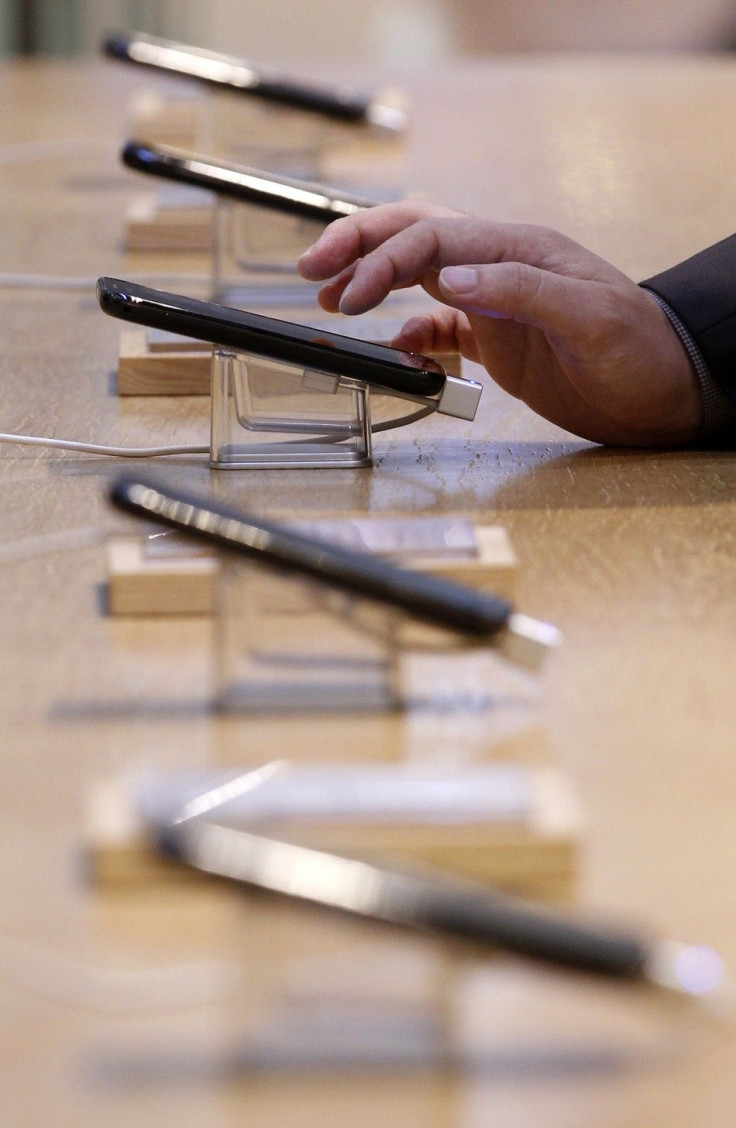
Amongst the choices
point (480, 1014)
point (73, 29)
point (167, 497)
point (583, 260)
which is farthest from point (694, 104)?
point (73, 29)

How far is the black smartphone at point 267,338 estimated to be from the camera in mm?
875

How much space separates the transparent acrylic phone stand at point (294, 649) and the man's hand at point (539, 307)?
0.31 meters

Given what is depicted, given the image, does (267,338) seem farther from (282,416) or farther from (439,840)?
(439,840)

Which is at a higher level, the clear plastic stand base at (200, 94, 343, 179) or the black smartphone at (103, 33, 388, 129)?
the black smartphone at (103, 33, 388, 129)

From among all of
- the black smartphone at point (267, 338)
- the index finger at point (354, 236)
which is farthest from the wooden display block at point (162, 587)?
the index finger at point (354, 236)

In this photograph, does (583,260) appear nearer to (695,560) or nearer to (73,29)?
(695,560)

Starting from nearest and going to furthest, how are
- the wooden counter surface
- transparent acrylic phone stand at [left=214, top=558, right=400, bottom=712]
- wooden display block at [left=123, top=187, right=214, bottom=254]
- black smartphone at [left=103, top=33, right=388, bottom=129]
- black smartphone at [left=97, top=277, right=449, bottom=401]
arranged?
the wooden counter surface < transparent acrylic phone stand at [left=214, top=558, right=400, bottom=712] < black smartphone at [left=97, top=277, right=449, bottom=401] < wooden display block at [left=123, top=187, right=214, bottom=254] < black smartphone at [left=103, top=33, right=388, bottom=129]

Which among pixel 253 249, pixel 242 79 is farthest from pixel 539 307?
pixel 242 79

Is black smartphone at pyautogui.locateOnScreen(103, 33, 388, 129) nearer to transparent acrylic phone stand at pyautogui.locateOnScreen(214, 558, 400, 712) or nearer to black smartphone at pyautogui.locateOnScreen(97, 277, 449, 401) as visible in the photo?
black smartphone at pyautogui.locateOnScreen(97, 277, 449, 401)

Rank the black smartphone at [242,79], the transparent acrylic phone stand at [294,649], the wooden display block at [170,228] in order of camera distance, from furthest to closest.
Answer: the black smartphone at [242,79] < the wooden display block at [170,228] < the transparent acrylic phone stand at [294,649]

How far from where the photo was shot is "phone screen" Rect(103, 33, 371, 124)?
72.6 inches

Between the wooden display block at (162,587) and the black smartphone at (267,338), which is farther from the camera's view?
the black smartphone at (267,338)

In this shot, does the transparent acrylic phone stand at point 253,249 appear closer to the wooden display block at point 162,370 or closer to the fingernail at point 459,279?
the wooden display block at point 162,370

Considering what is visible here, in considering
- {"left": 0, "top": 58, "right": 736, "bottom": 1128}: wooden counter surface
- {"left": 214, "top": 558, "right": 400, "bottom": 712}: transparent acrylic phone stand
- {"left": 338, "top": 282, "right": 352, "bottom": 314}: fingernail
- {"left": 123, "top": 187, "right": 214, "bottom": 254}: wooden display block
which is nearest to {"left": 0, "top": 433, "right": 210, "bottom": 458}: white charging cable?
{"left": 0, "top": 58, "right": 736, "bottom": 1128}: wooden counter surface
